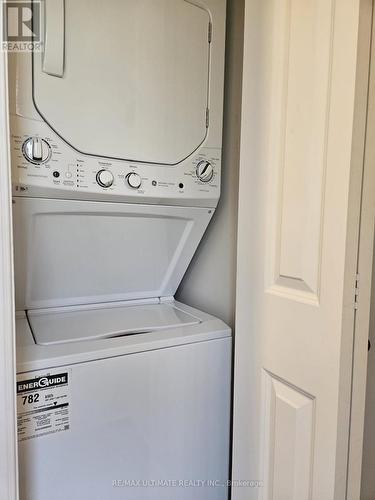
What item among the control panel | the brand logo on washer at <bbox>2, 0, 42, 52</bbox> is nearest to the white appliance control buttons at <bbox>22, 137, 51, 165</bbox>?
the control panel

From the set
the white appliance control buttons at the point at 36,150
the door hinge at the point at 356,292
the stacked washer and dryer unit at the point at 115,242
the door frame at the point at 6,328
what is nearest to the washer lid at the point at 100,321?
the stacked washer and dryer unit at the point at 115,242

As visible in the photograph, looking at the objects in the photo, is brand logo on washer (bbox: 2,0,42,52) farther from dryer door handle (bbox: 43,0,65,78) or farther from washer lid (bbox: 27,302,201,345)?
washer lid (bbox: 27,302,201,345)

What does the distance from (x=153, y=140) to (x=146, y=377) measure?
2.86 feet

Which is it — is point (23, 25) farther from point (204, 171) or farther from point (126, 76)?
point (204, 171)

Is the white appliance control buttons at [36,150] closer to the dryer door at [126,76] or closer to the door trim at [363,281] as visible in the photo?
the dryer door at [126,76]

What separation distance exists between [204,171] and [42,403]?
1041mm

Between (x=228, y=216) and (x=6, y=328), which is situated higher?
(x=228, y=216)

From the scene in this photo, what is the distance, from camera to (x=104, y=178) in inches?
49.8

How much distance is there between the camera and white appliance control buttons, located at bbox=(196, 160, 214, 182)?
1.48m

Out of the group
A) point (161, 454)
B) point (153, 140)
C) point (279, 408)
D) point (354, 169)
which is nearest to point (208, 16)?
point (153, 140)

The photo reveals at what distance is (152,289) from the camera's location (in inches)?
67.4

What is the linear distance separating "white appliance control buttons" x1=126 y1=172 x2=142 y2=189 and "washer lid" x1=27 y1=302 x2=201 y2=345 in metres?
0.53

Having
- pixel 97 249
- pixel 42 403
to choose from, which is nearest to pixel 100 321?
pixel 97 249

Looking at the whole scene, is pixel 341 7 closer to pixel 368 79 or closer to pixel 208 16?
pixel 368 79
